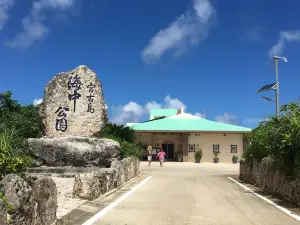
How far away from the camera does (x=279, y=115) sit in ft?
45.9

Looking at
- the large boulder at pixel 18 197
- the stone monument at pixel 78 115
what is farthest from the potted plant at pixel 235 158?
the large boulder at pixel 18 197

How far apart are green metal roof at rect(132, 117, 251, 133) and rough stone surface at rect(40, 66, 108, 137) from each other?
24.0 meters

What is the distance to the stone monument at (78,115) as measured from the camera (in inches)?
686

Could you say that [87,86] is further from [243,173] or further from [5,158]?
[5,158]

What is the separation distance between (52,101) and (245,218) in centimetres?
1140

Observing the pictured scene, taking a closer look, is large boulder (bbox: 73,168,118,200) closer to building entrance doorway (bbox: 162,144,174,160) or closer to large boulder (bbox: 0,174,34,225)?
large boulder (bbox: 0,174,34,225)

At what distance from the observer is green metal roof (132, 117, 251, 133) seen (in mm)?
42438

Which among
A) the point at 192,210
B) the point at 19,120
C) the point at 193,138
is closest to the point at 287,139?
the point at 192,210

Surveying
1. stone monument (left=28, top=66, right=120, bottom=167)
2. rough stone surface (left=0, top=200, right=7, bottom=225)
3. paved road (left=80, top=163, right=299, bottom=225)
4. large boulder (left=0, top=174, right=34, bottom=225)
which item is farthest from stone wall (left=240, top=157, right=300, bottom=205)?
rough stone surface (left=0, top=200, right=7, bottom=225)

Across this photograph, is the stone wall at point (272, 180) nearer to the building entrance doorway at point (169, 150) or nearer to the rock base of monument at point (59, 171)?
the rock base of monument at point (59, 171)

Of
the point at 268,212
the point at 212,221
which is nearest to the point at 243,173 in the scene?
the point at 268,212

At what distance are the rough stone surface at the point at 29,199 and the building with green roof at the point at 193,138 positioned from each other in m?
34.5

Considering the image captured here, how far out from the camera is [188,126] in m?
43.8

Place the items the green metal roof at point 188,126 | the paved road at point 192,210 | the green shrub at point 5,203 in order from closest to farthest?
the green shrub at point 5,203 → the paved road at point 192,210 → the green metal roof at point 188,126
